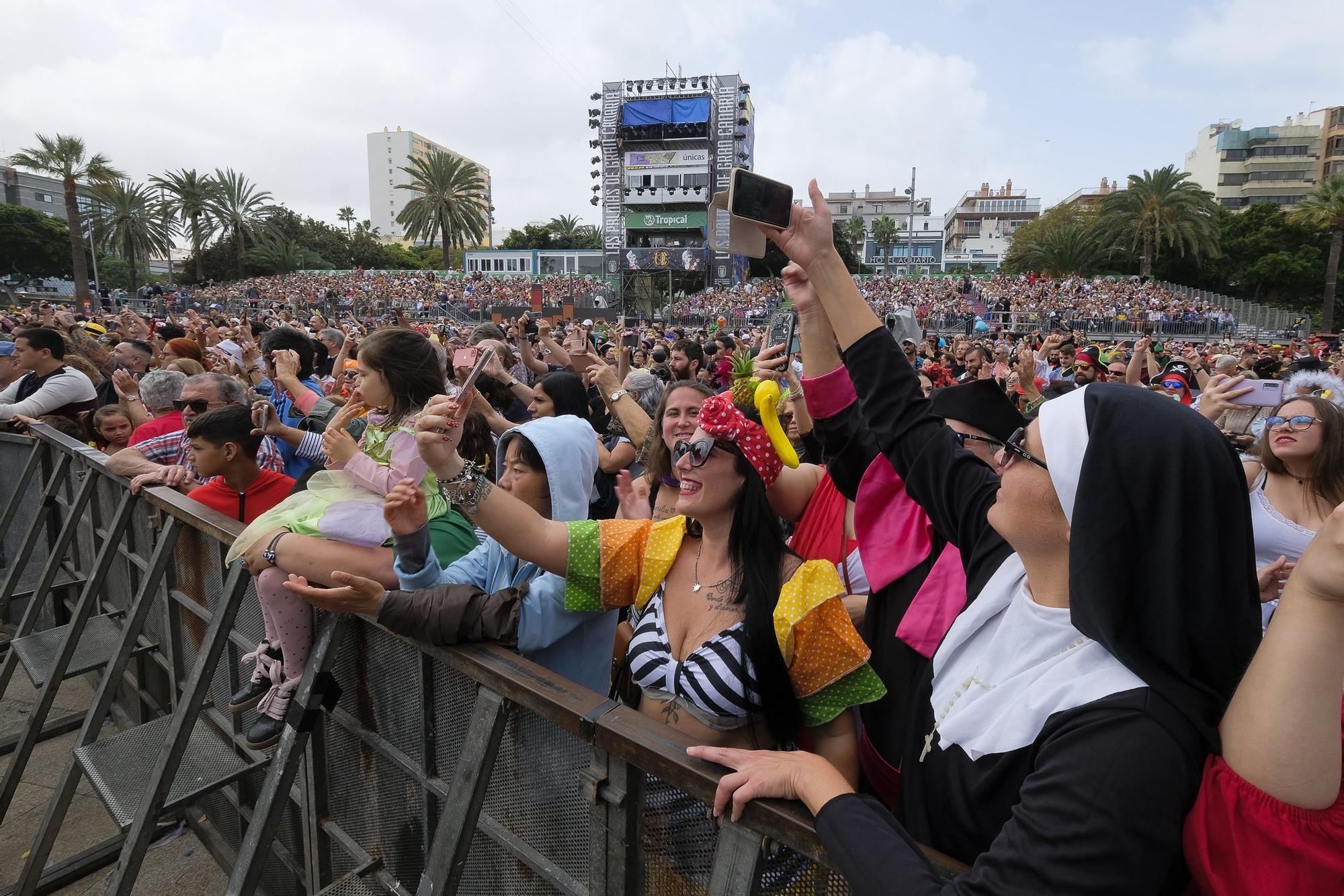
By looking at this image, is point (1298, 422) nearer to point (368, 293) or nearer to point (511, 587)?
point (511, 587)

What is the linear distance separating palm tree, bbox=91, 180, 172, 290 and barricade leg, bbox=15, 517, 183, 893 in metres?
57.8

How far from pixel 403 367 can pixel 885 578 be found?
6.45 feet

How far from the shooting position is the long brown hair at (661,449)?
3.51m

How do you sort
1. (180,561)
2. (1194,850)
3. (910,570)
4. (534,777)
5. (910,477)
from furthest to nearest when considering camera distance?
(180,561) → (910,570) → (910,477) → (534,777) → (1194,850)

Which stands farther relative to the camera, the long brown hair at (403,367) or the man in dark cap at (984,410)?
the long brown hair at (403,367)

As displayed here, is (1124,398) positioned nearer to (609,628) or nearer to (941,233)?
(609,628)

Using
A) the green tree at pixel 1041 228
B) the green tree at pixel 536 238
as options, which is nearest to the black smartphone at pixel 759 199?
the green tree at pixel 1041 228

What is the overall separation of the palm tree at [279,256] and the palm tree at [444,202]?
9.95 meters

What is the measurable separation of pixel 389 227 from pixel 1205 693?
180 m

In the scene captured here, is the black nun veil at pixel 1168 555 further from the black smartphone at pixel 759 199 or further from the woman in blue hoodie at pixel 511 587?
the woman in blue hoodie at pixel 511 587

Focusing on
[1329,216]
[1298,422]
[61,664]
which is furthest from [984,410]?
[1329,216]

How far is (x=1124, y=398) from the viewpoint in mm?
1137

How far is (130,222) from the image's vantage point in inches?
1986

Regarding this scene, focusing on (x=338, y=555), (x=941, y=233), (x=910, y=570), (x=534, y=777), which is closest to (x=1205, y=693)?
(x=910, y=570)
